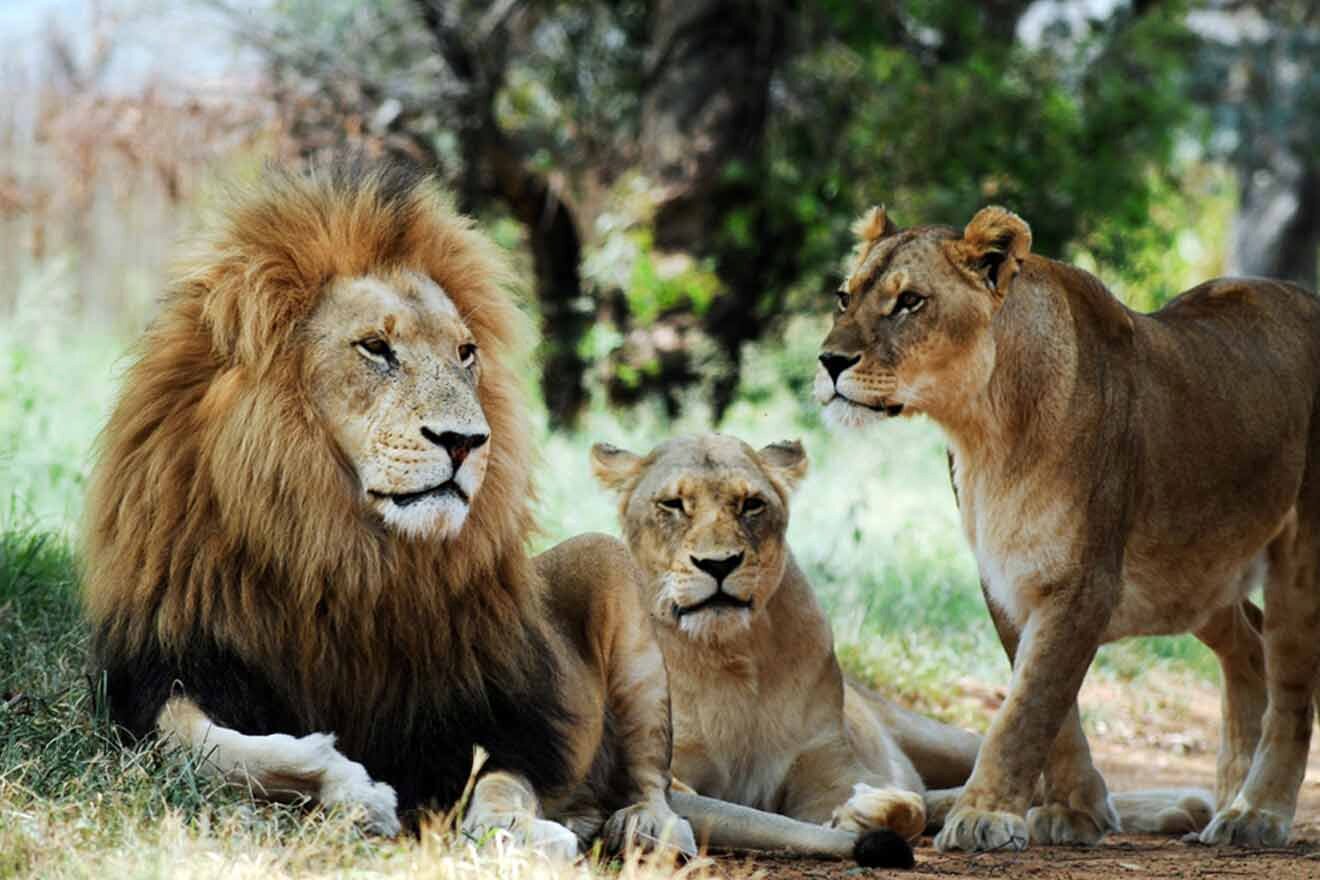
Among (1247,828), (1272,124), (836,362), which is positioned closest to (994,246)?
(836,362)

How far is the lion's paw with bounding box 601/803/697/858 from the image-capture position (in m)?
3.89

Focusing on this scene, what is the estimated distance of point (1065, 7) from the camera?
554 inches

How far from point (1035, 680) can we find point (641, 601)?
0.99 metres

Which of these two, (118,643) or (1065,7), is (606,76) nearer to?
(1065,7)

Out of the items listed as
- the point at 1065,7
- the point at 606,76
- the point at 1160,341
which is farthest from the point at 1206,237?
the point at 1160,341

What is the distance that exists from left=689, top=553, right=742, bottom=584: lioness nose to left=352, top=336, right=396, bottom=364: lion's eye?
1200 millimetres

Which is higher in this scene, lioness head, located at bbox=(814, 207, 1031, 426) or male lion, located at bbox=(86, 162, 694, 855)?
A: lioness head, located at bbox=(814, 207, 1031, 426)

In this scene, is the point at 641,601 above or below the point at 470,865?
above

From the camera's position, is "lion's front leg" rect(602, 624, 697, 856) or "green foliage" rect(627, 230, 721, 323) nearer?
"lion's front leg" rect(602, 624, 697, 856)

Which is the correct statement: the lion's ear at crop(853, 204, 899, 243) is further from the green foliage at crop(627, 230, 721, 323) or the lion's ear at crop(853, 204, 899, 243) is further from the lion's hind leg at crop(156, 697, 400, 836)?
the green foliage at crop(627, 230, 721, 323)

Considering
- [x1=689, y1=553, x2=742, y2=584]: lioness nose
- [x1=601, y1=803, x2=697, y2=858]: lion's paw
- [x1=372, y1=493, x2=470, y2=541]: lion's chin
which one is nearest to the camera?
[x1=372, y1=493, x2=470, y2=541]: lion's chin

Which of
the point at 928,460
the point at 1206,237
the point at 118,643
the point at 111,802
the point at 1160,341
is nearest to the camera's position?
the point at 111,802

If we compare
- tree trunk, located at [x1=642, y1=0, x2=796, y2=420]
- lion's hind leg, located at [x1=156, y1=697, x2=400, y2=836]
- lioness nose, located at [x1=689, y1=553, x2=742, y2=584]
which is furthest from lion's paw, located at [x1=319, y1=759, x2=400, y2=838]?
tree trunk, located at [x1=642, y1=0, x2=796, y2=420]

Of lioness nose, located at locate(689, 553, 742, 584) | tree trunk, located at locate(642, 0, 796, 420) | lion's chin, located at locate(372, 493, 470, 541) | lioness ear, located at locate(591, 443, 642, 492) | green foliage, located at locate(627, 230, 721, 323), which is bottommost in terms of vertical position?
lioness nose, located at locate(689, 553, 742, 584)
